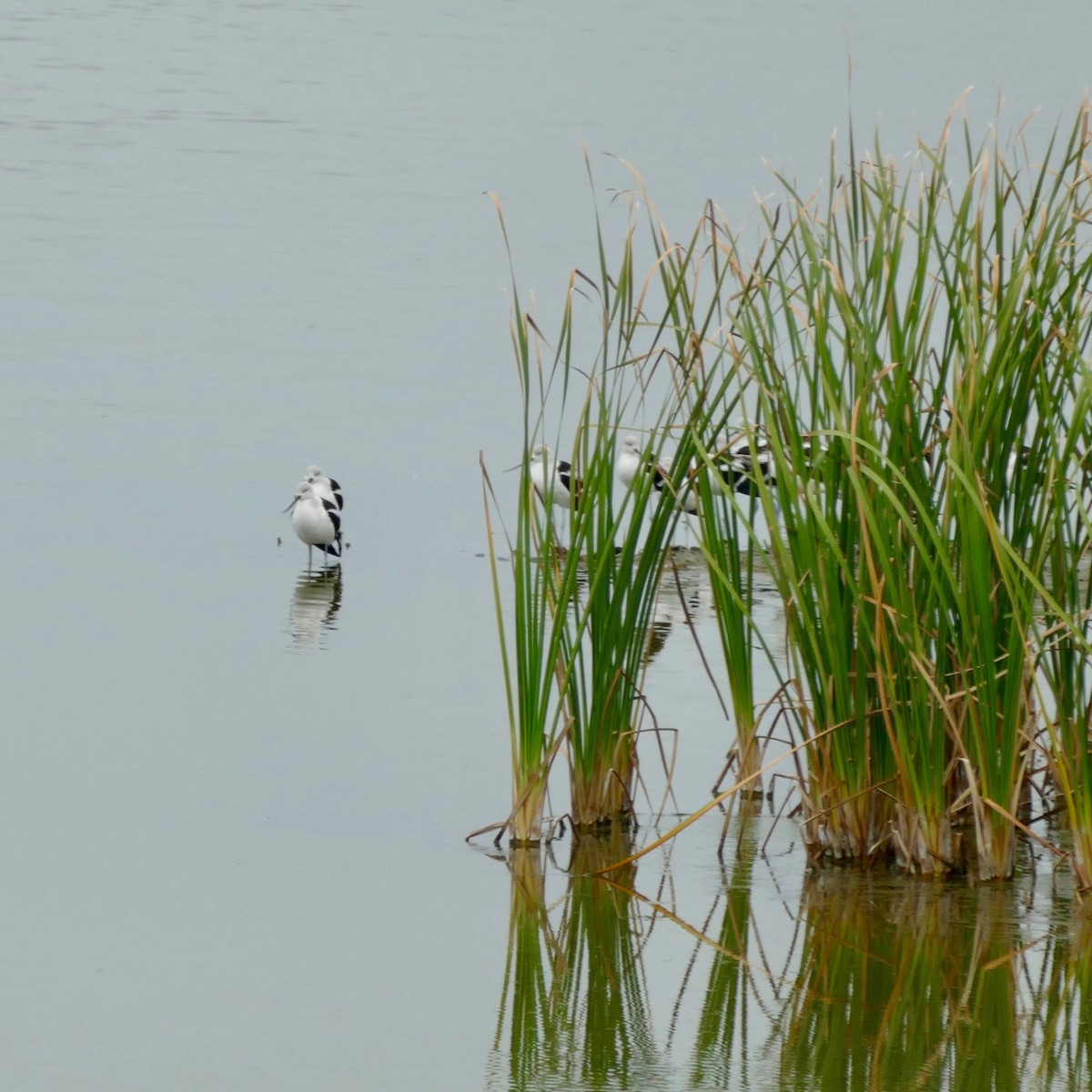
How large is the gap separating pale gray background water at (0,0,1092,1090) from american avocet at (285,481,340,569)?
0.54 ft

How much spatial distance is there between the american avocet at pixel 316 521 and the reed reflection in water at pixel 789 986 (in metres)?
3.56

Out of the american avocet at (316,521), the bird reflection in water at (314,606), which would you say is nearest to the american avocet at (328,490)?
the american avocet at (316,521)

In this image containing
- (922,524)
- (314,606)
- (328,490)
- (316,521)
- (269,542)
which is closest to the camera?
(922,524)

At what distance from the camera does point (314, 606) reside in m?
7.36

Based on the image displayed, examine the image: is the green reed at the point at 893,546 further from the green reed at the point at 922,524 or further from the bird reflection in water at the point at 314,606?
the bird reflection in water at the point at 314,606

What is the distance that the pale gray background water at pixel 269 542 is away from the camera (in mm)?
3857

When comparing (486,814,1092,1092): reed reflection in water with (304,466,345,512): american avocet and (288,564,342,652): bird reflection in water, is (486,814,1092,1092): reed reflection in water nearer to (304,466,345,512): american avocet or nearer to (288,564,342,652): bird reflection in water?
(288,564,342,652): bird reflection in water

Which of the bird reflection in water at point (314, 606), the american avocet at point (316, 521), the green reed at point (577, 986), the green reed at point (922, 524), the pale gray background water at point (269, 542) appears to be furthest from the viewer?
the american avocet at point (316, 521)

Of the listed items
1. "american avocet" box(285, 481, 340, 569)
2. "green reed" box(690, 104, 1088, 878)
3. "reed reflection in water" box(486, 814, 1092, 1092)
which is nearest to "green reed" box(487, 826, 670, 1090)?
"reed reflection in water" box(486, 814, 1092, 1092)

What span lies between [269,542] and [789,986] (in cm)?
496

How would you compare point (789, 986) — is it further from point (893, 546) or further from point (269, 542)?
point (269, 542)

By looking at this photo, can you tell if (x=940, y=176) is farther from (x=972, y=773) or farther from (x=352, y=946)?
(x=352, y=946)

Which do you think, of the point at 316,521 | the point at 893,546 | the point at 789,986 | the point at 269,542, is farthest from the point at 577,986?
the point at 269,542

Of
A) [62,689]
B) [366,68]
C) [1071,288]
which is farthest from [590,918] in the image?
[366,68]
